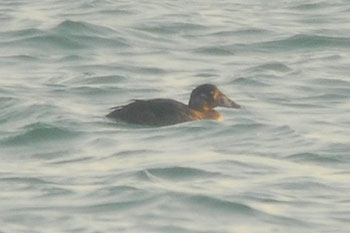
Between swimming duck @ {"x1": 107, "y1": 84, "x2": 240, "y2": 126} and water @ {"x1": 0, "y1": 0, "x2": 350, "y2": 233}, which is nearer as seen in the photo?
water @ {"x1": 0, "y1": 0, "x2": 350, "y2": 233}

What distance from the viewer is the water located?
12445 mm

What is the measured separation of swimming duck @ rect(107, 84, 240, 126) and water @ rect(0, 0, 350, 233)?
0.10 metres

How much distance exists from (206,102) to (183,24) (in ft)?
22.0

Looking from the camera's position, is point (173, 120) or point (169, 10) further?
point (169, 10)

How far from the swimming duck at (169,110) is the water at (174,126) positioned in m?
0.10

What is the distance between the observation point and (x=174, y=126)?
16312mm

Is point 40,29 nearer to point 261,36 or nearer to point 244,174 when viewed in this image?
point 261,36

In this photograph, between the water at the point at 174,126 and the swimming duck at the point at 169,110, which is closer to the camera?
the water at the point at 174,126

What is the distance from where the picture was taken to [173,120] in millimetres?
16344

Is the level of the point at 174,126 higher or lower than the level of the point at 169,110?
lower

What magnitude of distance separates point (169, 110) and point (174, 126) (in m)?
0.17

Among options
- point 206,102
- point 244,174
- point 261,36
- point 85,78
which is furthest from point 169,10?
point 244,174

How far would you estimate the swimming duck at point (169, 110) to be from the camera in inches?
635

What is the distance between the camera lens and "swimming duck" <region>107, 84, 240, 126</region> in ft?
53.0
